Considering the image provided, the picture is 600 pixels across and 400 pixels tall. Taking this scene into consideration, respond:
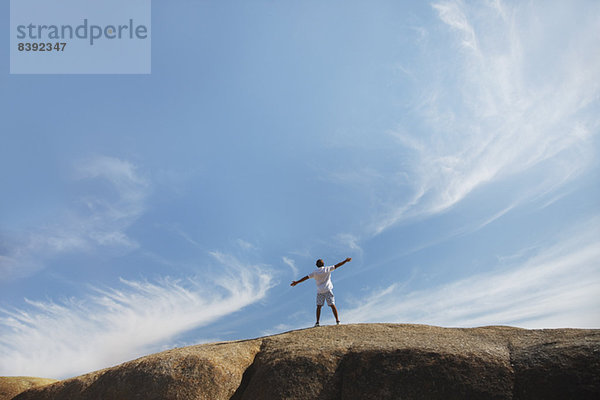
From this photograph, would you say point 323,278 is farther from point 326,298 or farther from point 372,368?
point 372,368

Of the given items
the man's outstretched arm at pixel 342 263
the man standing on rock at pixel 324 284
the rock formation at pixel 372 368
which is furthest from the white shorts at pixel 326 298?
the rock formation at pixel 372 368

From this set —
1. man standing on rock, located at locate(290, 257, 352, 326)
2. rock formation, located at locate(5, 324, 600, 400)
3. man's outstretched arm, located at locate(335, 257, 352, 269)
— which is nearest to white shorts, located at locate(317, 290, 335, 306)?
man standing on rock, located at locate(290, 257, 352, 326)

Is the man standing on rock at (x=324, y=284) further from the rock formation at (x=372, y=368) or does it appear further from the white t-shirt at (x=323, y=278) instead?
the rock formation at (x=372, y=368)

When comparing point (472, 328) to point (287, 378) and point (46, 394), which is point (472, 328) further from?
point (46, 394)

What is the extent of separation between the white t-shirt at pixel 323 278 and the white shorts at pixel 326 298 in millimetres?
155

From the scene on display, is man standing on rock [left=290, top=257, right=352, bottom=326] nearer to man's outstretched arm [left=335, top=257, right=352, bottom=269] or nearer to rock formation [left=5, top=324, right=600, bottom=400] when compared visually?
man's outstretched arm [left=335, top=257, right=352, bottom=269]

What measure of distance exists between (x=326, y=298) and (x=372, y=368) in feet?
18.0

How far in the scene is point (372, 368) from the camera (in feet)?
37.2

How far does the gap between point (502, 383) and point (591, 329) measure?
4600 mm

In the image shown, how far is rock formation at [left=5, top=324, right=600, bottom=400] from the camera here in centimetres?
995

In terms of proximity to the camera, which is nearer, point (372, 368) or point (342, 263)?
point (372, 368)

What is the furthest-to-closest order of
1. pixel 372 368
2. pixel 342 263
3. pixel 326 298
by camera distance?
pixel 326 298 → pixel 342 263 → pixel 372 368

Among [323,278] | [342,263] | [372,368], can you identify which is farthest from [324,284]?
[372,368]

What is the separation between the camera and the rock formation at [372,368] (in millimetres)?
9953
